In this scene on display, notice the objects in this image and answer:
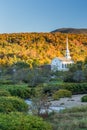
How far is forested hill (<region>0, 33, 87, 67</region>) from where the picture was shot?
104812mm

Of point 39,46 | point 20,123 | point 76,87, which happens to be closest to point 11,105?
point 20,123

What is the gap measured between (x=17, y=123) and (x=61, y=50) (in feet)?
390

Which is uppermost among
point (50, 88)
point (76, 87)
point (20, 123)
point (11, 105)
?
point (20, 123)

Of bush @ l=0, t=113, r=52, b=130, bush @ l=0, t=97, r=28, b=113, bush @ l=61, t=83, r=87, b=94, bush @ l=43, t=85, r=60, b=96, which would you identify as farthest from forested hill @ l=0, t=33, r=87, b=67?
bush @ l=0, t=113, r=52, b=130

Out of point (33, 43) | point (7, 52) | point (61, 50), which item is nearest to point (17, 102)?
point (7, 52)

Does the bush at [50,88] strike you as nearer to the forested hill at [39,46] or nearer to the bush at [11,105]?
the bush at [11,105]

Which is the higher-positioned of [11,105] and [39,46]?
[11,105]

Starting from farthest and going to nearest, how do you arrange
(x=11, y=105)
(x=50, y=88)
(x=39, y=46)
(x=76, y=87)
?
(x=39, y=46), (x=76, y=87), (x=50, y=88), (x=11, y=105)

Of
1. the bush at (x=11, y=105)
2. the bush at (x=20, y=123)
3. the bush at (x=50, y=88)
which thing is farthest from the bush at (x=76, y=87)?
the bush at (x=20, y=123)

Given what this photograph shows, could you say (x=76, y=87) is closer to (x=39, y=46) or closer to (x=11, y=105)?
(x=11, y=105)

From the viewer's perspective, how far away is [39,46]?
388ft

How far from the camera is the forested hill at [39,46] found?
344 feet

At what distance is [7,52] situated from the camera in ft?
352

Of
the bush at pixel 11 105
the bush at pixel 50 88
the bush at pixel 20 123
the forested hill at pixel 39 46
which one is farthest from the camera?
the forested hill at pixel 39 46
